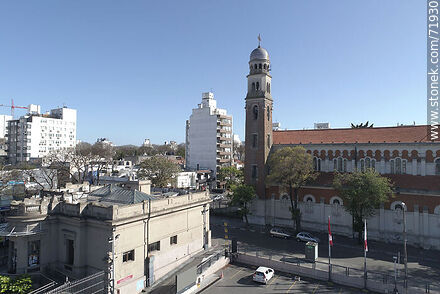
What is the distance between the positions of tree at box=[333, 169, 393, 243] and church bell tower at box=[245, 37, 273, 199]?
523 inches

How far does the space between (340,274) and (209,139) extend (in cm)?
6359

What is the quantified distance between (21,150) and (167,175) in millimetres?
73401

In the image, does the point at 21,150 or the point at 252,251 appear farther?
the point at 21,150

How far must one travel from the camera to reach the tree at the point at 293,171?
4116cm

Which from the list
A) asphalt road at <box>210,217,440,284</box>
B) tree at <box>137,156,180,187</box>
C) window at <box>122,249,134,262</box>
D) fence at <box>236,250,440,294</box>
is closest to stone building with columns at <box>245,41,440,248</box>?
asphalt road at <box>210,217,440,284</box>

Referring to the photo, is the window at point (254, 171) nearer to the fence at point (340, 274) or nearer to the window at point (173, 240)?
the fence at point (340, 274)

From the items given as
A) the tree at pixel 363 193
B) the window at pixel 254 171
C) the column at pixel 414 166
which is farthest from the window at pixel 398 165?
the window at pixel 254 171

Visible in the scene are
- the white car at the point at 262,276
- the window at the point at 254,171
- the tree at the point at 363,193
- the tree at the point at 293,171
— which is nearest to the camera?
the white car at the point at 262,276

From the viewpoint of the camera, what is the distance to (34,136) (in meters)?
103

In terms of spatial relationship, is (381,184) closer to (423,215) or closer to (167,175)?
(423,215)

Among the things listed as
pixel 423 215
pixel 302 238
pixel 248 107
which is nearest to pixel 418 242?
pixel 423 215

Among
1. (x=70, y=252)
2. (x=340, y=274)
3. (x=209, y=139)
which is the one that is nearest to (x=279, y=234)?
(x=340, y=274)

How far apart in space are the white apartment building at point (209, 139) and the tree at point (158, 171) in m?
29.2

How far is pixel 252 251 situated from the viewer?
33.9m
